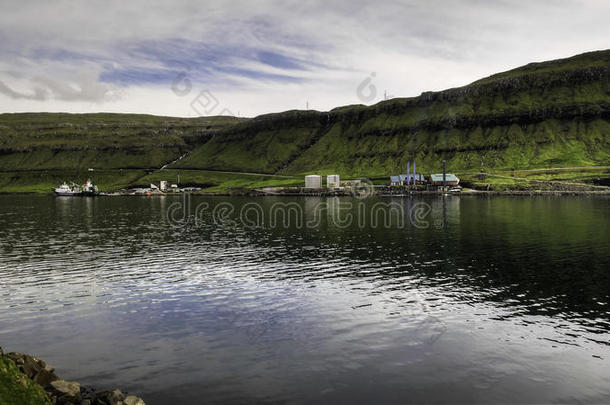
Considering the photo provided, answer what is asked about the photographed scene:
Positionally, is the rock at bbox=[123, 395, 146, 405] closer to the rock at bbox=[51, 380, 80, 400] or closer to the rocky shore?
the rocky shore

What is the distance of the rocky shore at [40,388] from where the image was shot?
20.1 metres

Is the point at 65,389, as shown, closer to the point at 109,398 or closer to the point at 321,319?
the point at 109,398

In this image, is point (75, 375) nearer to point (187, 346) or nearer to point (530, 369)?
point (187, 346)

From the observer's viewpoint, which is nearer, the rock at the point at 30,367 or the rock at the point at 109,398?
the rock at the point at 109,398

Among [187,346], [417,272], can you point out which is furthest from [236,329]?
[417,272]

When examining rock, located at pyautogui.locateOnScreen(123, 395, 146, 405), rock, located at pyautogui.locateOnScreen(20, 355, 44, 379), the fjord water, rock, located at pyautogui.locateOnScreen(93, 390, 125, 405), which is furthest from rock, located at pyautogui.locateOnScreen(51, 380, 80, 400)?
rock, located at pyautogui.locateOnScreen(123, 395, 146, 405)

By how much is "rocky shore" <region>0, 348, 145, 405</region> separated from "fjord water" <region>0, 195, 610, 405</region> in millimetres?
2659

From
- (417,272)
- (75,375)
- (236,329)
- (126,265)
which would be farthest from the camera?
(126,265)

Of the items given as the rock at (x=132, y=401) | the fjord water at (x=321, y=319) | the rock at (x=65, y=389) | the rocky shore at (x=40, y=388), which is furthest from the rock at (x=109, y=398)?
the fjord water at (x=321, y=319)

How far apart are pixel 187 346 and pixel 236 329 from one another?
4.60m

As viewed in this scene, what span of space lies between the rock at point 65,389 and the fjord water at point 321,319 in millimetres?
2959

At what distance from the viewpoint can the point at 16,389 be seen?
20062mm

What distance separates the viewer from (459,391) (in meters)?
25.3

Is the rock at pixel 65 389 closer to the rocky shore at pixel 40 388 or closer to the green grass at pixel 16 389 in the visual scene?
the rocky shore at pixel 40 388
